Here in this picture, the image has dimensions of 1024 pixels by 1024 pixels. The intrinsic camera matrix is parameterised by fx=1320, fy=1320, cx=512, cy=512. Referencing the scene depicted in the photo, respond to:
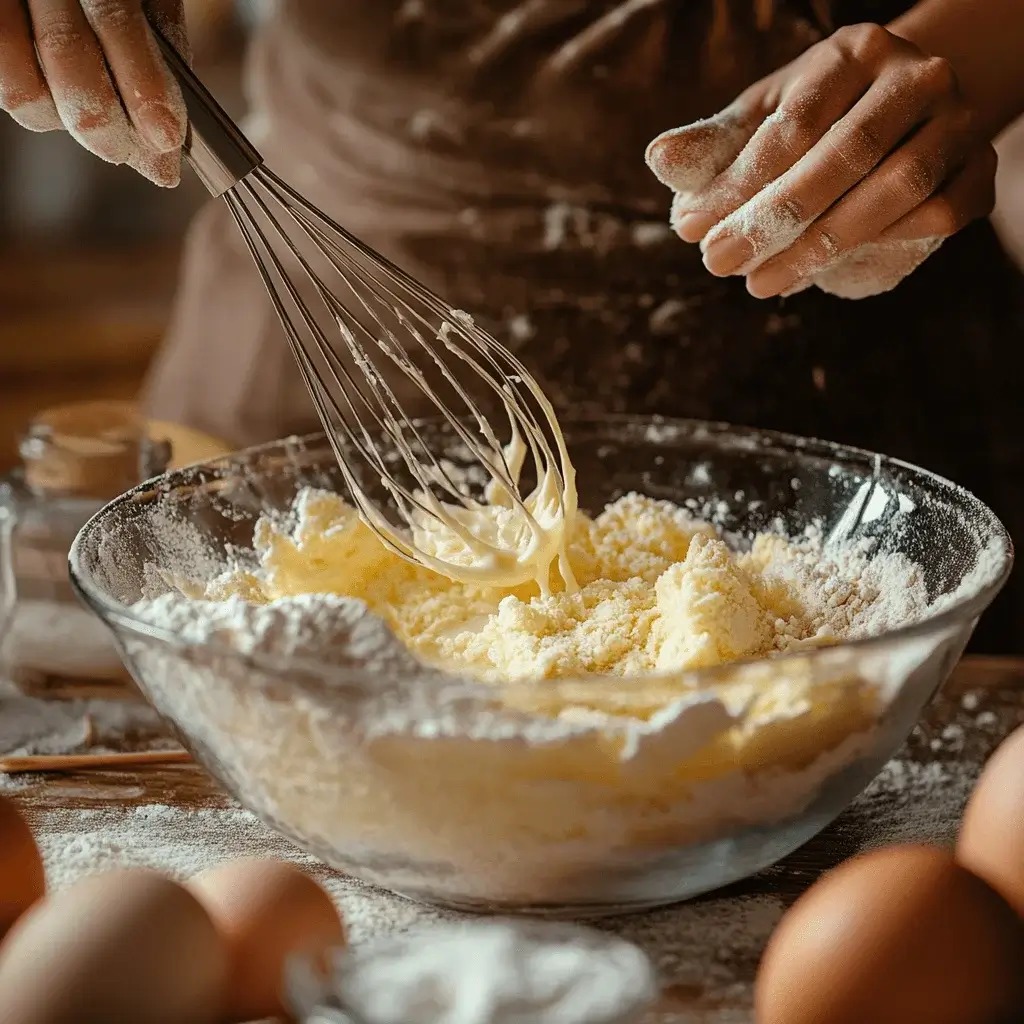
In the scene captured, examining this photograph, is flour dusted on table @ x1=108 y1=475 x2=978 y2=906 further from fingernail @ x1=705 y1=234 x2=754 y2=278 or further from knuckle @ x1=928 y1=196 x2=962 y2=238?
knuckle @ x1=928 y1=196 x2=962 y2=238

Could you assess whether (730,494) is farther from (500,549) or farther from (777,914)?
(777,914)

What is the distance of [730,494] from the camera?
0.98m

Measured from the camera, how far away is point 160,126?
2.33 feet

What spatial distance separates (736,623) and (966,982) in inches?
10.0

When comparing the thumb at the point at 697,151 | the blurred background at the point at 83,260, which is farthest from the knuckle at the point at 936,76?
the blurred background at the point at 83,260

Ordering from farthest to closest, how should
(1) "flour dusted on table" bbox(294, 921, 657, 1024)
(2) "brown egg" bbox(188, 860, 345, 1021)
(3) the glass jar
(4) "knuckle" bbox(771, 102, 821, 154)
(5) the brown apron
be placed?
(5) the brown apron
(3) the glass jar
(4) "knuckle" bbox(771, 102, 821, 154)
(2) "brown egg" bbox(188, 860, 345, 1021)
(1) "flour dusted on table" bbox(294, 921, 657, 1024)

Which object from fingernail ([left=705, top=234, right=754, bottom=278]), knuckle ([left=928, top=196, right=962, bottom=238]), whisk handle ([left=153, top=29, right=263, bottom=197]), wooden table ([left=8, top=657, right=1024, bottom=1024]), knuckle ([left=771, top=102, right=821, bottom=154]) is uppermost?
whisk handle ([left=153, top=29, right=263, bottom=197])

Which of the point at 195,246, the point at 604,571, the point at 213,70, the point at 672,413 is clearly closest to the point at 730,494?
the point at 604,571

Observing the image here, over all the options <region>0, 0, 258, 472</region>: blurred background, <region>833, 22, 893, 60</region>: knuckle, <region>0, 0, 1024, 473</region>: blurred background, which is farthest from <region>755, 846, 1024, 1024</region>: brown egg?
<region>0, 0, 258, 472</region>: blurred background

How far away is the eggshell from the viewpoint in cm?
63

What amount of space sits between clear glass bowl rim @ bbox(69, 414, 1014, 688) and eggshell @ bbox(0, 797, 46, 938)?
0.11 m

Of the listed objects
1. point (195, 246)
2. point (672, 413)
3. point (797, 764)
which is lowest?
point (672, 413)

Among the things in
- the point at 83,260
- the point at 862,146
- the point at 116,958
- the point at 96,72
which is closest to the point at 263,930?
the point at 116,958

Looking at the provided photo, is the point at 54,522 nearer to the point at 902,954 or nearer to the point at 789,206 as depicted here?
the point at 789,206
